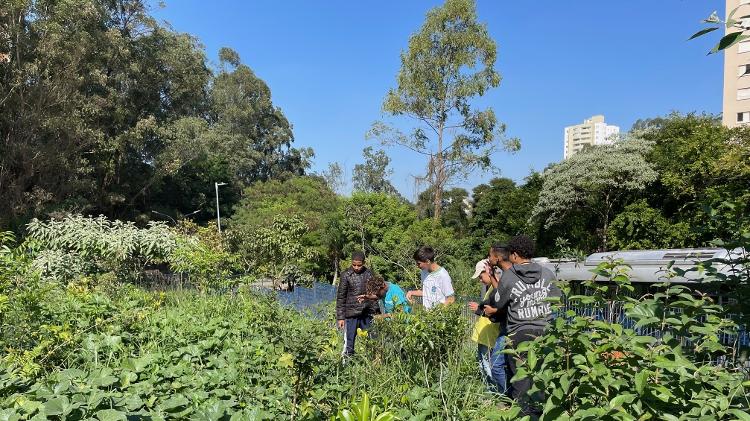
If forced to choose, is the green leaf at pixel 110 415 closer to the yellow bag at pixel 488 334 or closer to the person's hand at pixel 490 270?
the yellow bag at pixel 488 334

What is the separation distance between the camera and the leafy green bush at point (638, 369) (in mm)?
1474

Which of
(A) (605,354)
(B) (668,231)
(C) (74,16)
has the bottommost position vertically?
(A) (605,354)

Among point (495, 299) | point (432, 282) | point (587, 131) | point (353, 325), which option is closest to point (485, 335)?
point (495, 299)

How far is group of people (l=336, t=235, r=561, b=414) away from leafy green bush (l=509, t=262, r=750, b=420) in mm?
918

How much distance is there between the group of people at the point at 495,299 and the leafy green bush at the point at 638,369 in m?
0.92

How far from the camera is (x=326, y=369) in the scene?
3074 mm

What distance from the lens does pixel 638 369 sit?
166 cm

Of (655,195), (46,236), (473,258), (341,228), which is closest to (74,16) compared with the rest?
(46,236)

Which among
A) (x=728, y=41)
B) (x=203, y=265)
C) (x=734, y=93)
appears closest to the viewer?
(x=728, y=41)

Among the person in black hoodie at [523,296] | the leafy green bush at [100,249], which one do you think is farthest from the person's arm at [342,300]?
the leafy green bush at [100,249]

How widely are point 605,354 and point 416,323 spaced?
196 centimetres

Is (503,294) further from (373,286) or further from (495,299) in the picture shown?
(373,286)

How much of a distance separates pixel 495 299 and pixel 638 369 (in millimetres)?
2188

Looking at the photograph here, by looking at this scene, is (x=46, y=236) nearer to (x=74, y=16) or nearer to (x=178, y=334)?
(x=178, y=334)
